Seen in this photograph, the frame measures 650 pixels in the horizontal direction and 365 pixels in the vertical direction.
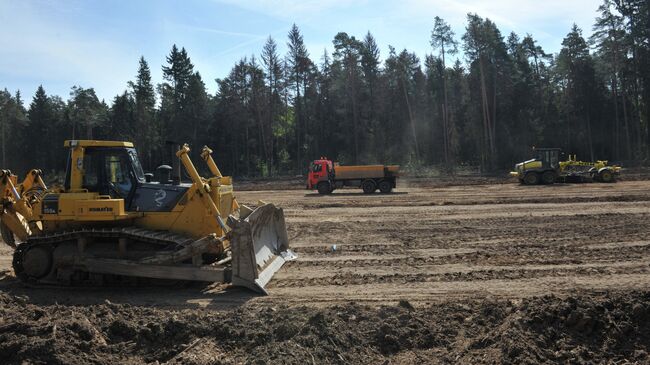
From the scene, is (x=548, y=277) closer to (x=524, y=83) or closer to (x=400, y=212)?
(x=400, y=212)

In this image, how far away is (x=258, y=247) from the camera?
8.78m

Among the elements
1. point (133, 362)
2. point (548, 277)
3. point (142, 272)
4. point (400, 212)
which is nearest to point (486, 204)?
point (400, 212)

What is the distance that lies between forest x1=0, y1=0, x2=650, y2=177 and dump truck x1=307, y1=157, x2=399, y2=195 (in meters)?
18.9

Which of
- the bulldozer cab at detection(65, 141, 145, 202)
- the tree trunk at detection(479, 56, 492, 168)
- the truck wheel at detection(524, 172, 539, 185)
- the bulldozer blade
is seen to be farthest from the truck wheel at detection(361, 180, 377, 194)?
the tree trunk at detection(479, 56, 492, 168)

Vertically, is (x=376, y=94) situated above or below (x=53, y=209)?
above

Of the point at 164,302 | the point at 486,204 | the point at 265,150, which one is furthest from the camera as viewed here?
the point at 265,150

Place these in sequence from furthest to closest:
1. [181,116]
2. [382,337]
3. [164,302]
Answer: [181,116] → [164,302] → [382,337]

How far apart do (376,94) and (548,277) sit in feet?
162

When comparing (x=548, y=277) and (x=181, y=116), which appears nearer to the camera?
(x=548, y=277)

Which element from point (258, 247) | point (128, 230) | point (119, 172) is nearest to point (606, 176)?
point (258, 247)

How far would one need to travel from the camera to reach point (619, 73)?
49.9m

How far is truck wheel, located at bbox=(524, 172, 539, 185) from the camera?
31.1m

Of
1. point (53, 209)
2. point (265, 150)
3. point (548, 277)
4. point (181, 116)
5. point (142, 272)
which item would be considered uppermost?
point (181, 116)

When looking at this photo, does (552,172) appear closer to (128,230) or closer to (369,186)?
(369,186)
